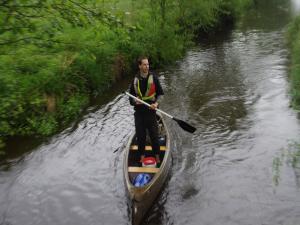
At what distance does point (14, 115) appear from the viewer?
1114cm

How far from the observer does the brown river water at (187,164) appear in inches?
302

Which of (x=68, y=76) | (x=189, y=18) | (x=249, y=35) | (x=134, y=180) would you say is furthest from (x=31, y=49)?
(x=249, y=35)

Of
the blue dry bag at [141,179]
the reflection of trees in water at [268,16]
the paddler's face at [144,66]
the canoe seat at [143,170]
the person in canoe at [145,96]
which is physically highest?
the paddler's face at [144,66]

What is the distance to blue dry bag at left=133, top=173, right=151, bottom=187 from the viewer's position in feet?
25.6

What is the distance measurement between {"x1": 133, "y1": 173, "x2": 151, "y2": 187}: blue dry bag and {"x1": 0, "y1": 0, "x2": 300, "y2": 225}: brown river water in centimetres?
51

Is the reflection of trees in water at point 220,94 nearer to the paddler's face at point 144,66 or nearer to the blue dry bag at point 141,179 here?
the blue dry bag at point 141,179

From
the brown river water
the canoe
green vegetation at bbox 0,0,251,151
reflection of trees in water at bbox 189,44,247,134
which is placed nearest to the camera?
green vegetation at bbox 0,0,251,151

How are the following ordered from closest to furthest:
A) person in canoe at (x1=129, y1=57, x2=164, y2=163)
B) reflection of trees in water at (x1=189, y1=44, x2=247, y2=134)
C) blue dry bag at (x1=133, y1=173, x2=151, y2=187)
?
blue dry bag at (x1=133, y1=173, x2=151, y2=187) → person in canoe at (x1=129, y1=57, x2=164, y2=163) → reflection of trees in water at (x1=189, y1=44, x2=247, y2=134)

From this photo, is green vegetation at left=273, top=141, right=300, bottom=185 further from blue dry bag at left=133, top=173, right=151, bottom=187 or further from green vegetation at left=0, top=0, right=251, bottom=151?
green vegetation at left=0, top=0, right=251, bottom=151

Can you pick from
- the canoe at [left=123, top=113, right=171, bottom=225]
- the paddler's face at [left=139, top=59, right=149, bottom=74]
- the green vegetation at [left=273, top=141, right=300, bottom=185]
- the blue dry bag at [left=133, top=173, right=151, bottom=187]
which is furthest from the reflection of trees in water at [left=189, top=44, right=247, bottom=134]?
the paddler's face at [left=139, top=59, right=149, bottom=74]

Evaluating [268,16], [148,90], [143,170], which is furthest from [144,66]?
A: [268,16]

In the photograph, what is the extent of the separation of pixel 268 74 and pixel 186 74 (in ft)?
11.8

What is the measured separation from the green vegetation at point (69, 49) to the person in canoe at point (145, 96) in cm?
96

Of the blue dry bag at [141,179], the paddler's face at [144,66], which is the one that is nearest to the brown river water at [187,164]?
the blue dry bag at [141,179]
